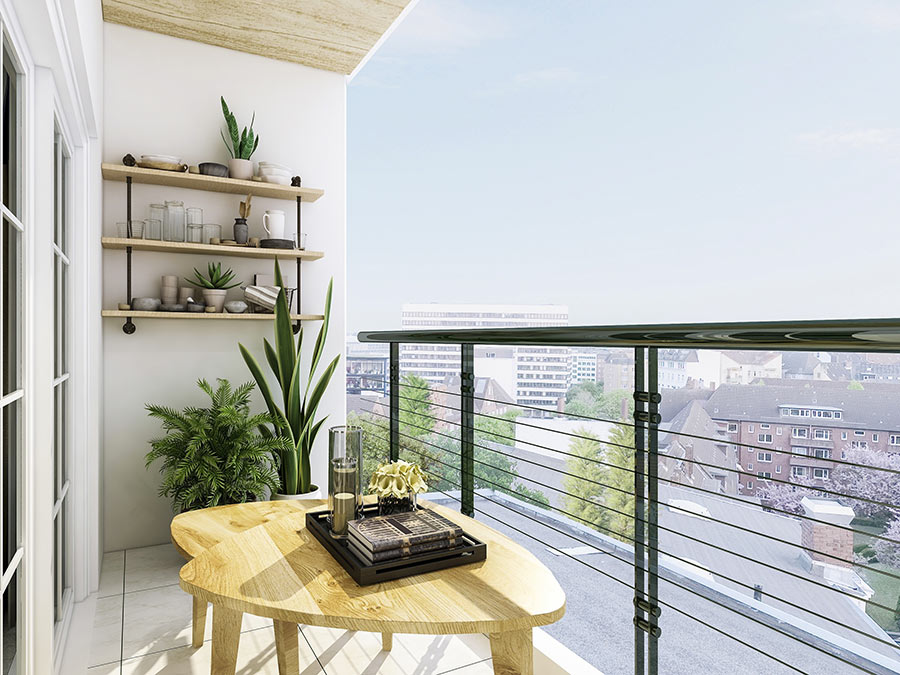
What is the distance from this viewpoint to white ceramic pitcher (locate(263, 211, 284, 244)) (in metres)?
3.28

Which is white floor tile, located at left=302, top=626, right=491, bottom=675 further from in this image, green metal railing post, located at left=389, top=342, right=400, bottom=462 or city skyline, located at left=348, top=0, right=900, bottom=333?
city skyline, located at left=348, top=0, right=900, bottom=333

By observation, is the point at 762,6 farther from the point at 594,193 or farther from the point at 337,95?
the point at 337,95

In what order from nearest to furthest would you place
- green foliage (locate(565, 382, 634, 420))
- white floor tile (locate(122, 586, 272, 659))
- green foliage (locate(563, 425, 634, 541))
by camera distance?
white floor tile (locate(122, 586, 272, 659)) → green foliage (locate(563, 425, 634, 541)) → green foliage (locate(565, 382, 634, 420))

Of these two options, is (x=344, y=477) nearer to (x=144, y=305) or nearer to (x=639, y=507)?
(x=639, y=507)

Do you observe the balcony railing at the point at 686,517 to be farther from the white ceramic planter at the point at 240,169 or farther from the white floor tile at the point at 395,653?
the white ceramic planter at the point at 240,169

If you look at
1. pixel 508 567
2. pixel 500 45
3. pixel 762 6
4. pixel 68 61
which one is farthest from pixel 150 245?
pixel 762 6

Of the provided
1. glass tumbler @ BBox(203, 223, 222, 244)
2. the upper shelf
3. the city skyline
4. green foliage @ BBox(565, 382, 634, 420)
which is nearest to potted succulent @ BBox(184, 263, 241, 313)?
glass tumbler @ BBox(203, 223, 222, 244)

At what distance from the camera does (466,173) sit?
28.3 feet

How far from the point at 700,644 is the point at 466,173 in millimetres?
6385

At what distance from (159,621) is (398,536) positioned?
1525mm

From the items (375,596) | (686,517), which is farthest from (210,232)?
(686,517)

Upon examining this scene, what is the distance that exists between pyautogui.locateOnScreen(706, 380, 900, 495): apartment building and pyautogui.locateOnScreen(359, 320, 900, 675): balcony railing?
0.05 m

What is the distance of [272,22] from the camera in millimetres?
3072

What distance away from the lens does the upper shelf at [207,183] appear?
2908mm
